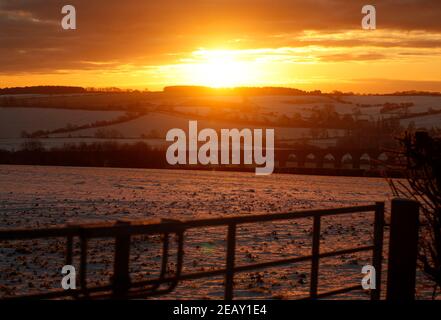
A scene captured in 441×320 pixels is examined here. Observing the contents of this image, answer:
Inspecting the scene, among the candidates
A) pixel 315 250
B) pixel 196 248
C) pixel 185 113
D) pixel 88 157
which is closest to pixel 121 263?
pixel 315 250

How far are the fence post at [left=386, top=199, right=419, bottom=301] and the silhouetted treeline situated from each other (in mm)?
80323

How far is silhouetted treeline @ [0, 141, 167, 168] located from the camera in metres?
88.1

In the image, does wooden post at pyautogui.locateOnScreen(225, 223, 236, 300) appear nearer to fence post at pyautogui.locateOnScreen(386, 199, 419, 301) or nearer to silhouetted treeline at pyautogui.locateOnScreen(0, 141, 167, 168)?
fence post at pyautogui.locateOnScreen(386, 199, 419, 301)

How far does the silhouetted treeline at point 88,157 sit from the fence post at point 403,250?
264ft

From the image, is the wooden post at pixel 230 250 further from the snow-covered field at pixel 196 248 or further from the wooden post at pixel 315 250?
the snow-covered field at pixel 196 248

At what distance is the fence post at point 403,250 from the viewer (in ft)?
22.0

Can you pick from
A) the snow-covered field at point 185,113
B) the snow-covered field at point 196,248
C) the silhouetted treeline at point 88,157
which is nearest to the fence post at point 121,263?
the snow-covered field at point 196,248

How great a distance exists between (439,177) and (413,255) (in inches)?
39.8

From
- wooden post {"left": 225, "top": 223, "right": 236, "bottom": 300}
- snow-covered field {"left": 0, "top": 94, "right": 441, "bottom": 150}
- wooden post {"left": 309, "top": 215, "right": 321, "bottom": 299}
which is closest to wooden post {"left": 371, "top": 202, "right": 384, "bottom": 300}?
wooden post {"left": 309, "top": 215, "right": 321, "bottom": 299}

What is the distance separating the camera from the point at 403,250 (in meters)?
6.76

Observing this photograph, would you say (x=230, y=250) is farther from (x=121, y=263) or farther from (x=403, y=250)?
(x=403, y=250)

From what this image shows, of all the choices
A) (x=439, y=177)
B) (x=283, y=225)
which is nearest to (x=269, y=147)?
(x=283, y=225)

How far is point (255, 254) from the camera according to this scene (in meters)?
16.8

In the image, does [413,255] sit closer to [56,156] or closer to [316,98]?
[56,156]
